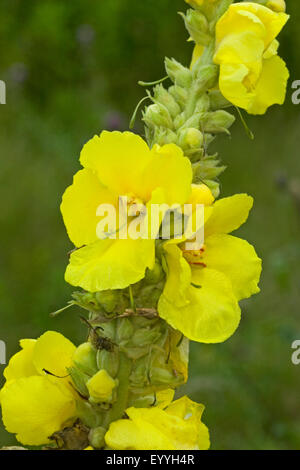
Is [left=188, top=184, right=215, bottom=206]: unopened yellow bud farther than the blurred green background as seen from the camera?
No

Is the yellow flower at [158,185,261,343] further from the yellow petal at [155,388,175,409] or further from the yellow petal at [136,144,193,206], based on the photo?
the yellow petal at [155,388,175,409]

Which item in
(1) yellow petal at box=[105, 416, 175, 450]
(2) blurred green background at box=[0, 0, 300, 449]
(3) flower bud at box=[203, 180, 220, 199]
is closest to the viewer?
(1) yellow petal at box=[105, 416, 175, 450]

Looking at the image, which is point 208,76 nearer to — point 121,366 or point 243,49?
point 243,49

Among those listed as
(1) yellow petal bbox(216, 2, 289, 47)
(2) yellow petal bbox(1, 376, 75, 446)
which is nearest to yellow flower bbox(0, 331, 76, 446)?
(2) yellow petal bbox(1, 376, 75, 446)

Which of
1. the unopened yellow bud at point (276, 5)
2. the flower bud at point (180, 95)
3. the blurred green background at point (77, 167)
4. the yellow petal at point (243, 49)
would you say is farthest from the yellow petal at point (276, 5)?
the blurred green background at point (77, 167)

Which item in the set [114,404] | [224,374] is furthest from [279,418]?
[114,404]

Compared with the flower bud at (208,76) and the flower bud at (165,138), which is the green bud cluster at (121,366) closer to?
the flower bud at (165,138)
